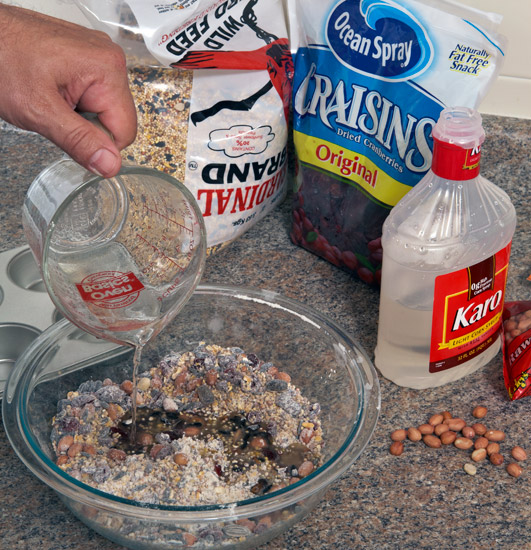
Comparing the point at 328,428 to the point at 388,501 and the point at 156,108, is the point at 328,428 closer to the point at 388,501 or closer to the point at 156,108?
the point at 388,501

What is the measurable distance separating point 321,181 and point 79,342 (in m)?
0.40

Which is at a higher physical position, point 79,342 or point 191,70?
point 191,70

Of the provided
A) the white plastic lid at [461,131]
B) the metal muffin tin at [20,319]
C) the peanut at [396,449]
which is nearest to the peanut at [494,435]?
the peanut at [396,449]

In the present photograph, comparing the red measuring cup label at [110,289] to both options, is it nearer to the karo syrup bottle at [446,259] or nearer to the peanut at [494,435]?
the karo syrup bottle at [446,259]

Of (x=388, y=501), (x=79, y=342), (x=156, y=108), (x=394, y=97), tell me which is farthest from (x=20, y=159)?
(x=388, y=501)

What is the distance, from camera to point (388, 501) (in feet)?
2.84

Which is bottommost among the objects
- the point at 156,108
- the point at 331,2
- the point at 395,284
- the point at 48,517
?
the point at 48,517

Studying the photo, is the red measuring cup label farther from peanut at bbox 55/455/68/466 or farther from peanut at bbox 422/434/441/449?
peanut at bbox 422/434/441/449

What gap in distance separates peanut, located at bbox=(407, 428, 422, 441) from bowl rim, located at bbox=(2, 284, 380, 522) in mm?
95

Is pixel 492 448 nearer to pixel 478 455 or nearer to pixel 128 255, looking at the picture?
pixel 478 455

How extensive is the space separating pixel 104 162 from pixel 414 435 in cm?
47

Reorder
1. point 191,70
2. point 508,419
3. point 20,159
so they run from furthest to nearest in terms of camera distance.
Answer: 1. point 20,159
2. point 191,70
3. point 508,419

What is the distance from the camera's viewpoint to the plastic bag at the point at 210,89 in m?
1.02

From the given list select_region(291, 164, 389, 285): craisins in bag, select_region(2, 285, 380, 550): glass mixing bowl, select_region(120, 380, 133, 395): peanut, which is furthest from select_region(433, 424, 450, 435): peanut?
select_region(120, 380, 133, 395): peanut
